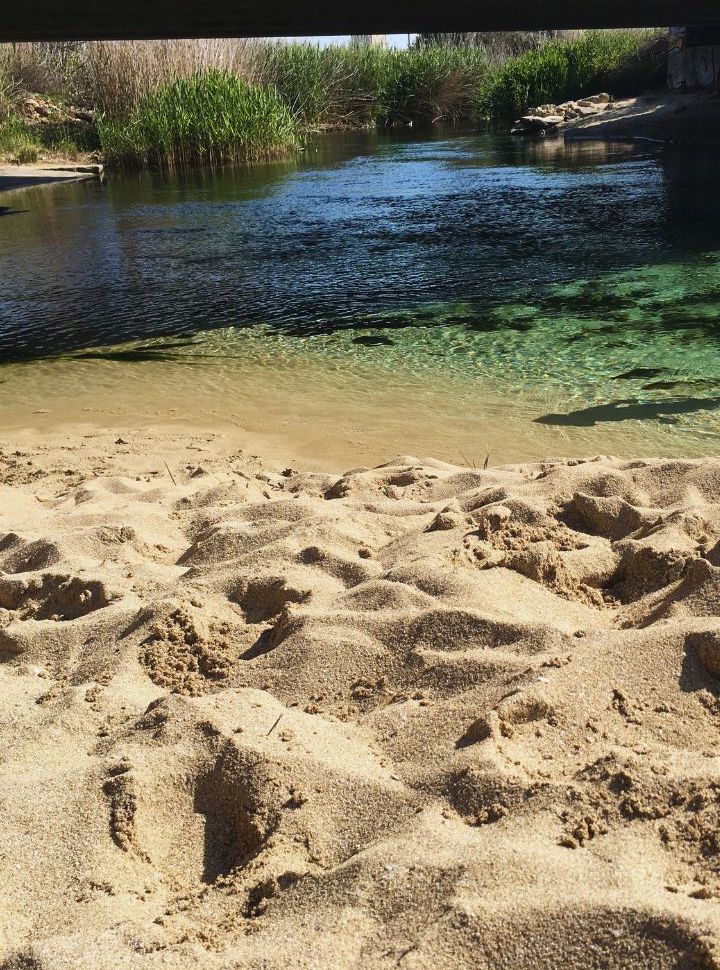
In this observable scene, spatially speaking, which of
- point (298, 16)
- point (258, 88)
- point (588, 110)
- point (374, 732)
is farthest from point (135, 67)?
point (374, 732)

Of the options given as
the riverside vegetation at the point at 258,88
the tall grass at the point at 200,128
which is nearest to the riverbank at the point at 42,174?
the tall grass at the point at 200,128

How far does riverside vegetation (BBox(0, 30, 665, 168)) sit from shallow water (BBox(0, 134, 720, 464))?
7843mm

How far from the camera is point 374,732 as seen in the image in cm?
236

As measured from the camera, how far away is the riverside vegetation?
78.0ft

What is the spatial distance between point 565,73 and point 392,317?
27518 millimetres

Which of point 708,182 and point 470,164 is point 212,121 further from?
point 708,182

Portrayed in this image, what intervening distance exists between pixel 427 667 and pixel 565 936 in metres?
1.00

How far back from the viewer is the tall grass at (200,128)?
76.8 ft

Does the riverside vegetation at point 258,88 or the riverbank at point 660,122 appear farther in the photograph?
the riverside vegetation at point 258,88

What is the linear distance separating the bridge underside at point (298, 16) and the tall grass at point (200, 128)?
924 centimetres

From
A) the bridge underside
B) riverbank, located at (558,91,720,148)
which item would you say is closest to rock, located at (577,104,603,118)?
riverbank, located at (558,91,720,148)

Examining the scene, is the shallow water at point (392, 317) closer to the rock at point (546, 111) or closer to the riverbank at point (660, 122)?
the riverbank at point (660, 122)

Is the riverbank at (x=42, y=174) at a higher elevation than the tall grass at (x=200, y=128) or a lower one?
lower

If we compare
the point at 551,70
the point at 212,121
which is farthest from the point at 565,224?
the point at 551,70
